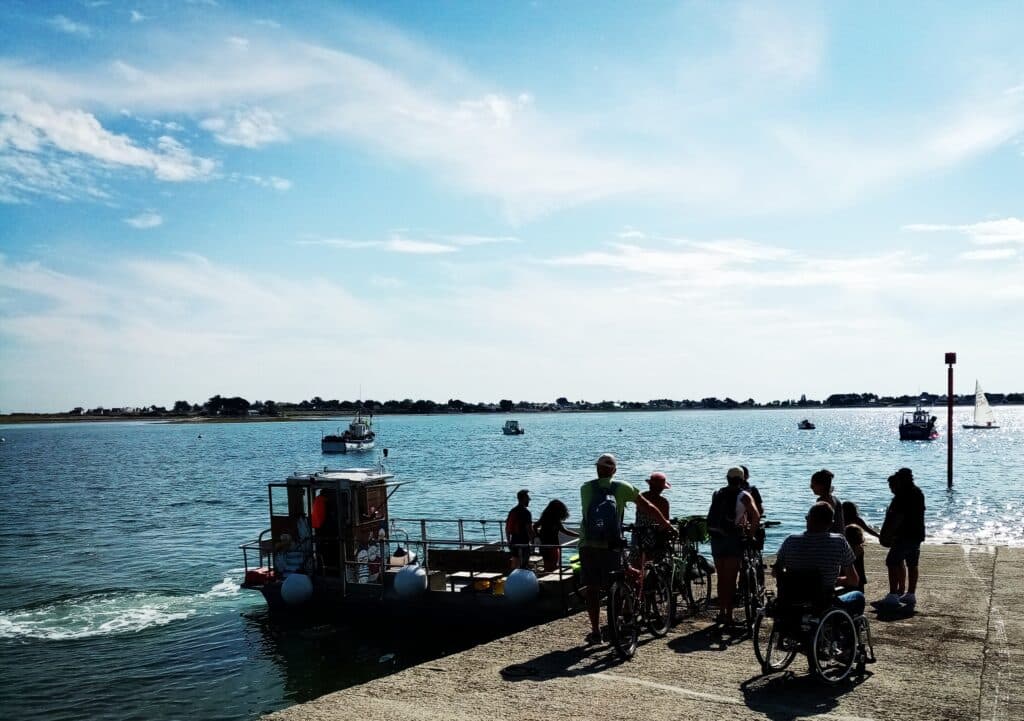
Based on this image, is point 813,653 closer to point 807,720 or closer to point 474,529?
point 807,720

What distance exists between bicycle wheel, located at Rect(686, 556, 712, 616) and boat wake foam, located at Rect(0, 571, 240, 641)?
13.0m

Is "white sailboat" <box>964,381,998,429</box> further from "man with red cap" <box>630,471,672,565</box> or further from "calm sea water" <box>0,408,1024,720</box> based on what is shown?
"man with red cap" <box>630,471,672,565</box>

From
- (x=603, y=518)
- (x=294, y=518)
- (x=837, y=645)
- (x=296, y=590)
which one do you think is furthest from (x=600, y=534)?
(x=294, y=518)

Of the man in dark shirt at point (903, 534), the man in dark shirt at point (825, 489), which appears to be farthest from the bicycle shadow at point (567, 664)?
the man in dark shirt at point (903, 534)

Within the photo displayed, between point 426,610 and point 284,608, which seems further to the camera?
point 284,608

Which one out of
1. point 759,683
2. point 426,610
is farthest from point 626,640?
point 426,610

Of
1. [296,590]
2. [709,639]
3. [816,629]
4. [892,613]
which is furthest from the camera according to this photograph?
[296,590]

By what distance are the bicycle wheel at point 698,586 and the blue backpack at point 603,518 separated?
2691 mm

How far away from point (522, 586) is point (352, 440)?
98.4 metres

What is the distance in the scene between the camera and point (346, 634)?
1602 cm

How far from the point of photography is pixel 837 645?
25.6 ft

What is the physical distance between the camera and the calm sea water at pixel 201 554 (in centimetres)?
1461

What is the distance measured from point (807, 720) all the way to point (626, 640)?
2.49 metres

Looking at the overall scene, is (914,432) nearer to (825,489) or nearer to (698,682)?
(825,489)
